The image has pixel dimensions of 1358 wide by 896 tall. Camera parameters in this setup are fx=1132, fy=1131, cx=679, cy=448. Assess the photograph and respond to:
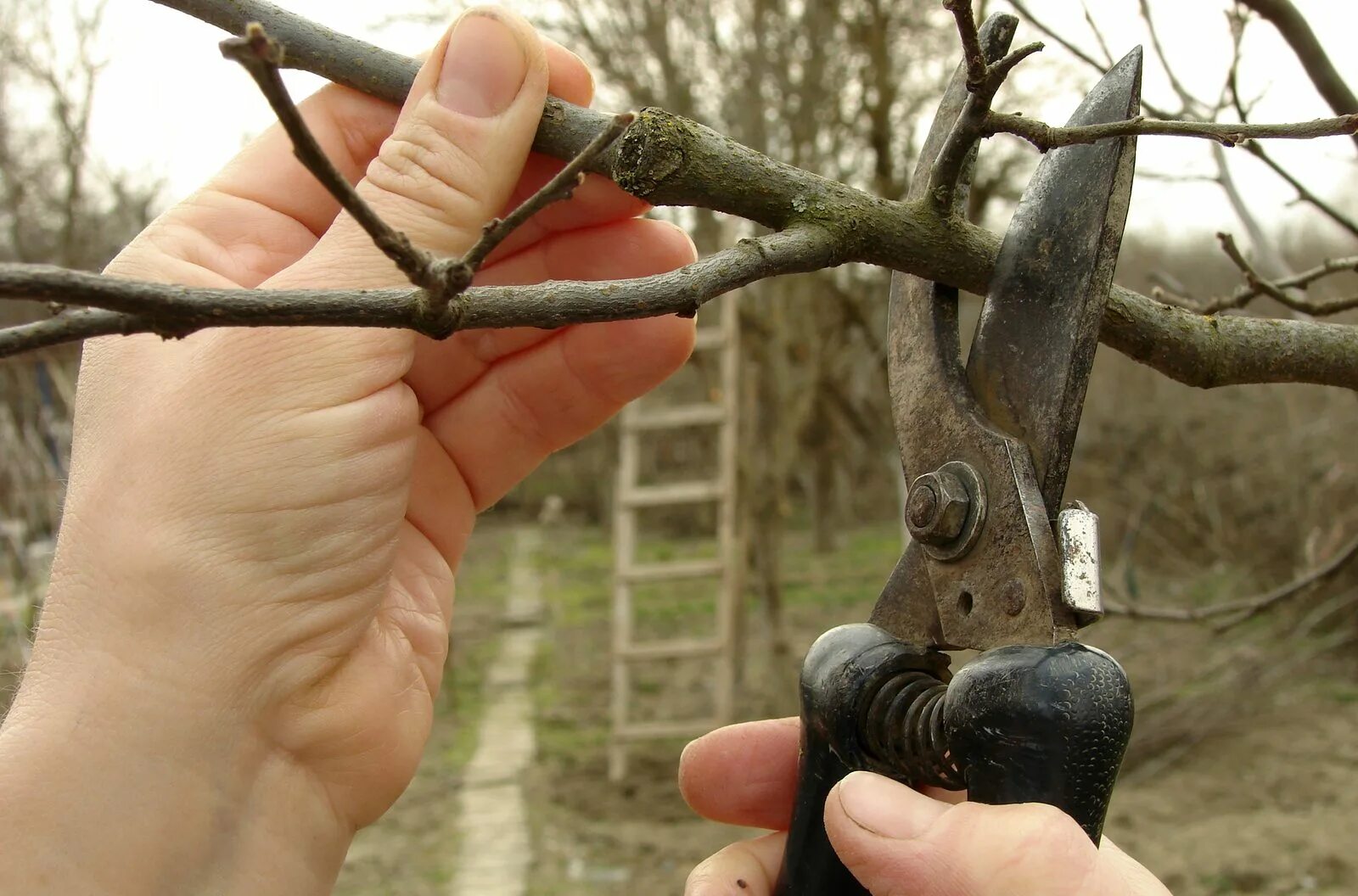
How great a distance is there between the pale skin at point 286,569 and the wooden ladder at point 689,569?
15.5 feet

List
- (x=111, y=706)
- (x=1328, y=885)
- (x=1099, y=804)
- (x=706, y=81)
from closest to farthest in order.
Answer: (x=1099, y=804)
(x=111, y=706)
(x=1328, y=885)
(x=706, y=81)

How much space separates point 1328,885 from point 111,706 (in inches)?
176

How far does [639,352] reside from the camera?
1592 mm

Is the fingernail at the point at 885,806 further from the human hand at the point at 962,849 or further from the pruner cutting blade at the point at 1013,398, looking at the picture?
the pruner cutting blade at the point at 1013,398

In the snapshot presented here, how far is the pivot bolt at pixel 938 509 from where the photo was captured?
3.97ft

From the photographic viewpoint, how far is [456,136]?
4.19 ft

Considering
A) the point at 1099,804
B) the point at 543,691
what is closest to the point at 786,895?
the point at 1099,804

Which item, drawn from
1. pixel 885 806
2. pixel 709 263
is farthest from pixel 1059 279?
pixel 885 806

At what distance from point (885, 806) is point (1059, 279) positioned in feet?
1.83

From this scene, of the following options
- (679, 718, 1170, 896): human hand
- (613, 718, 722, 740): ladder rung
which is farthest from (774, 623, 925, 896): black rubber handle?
(613, 718, 722, 740): ladder rung

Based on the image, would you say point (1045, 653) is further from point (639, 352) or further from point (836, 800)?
point (639, 352)

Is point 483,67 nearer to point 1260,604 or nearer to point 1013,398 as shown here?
point 1013,398

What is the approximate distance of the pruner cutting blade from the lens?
1.13m

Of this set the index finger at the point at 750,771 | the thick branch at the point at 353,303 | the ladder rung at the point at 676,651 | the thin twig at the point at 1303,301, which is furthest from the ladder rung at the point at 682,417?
the thick branch at the point at 353,303
